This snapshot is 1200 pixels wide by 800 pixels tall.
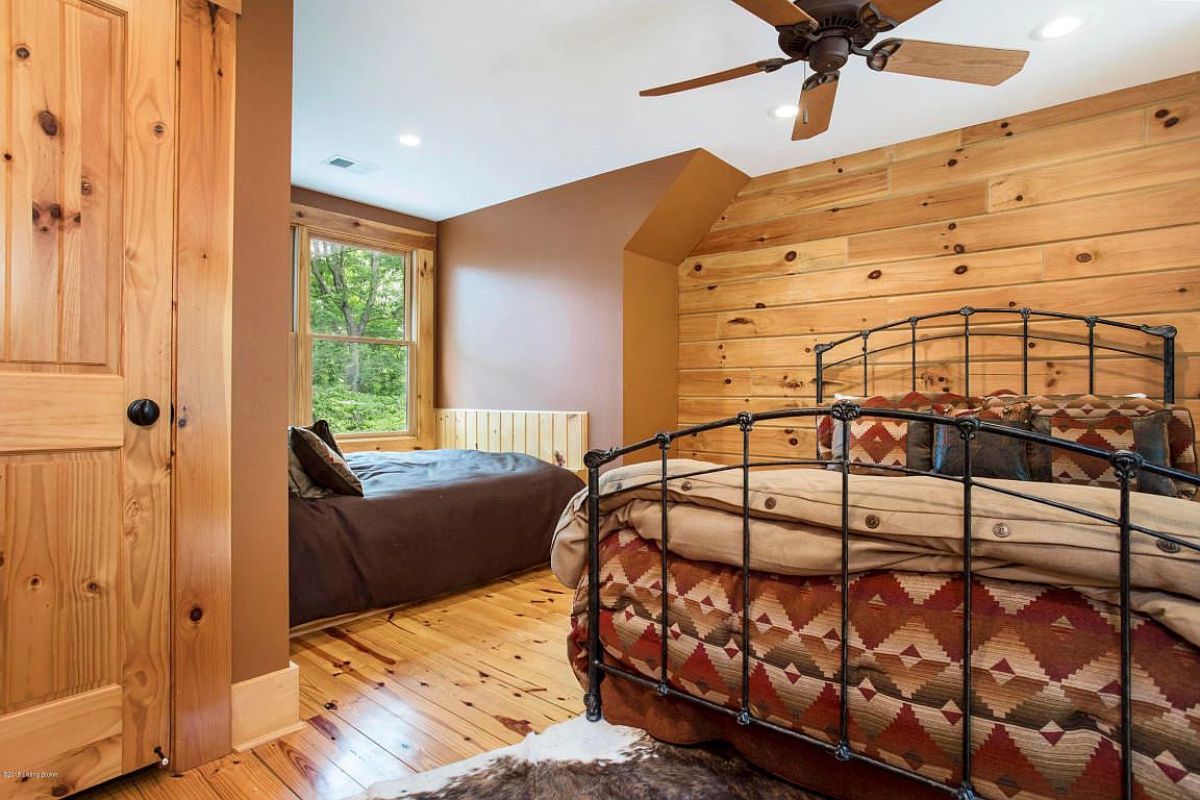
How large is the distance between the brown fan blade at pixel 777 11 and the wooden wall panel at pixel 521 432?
2586 mm

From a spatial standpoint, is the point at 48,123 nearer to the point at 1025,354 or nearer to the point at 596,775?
the point at 596,775

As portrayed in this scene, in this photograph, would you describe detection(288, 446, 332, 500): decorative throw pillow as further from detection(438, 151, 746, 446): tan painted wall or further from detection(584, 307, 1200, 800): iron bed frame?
detection(438, 151, 746, 446): tan painted wall

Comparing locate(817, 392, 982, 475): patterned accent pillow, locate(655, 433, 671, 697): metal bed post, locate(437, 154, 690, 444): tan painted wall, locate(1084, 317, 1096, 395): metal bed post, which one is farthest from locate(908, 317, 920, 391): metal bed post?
locate(655, 433, 671, 697): metal bed post

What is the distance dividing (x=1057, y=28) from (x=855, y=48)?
1.04 metres

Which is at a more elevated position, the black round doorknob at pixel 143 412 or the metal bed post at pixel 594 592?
the black round doorknob at pixel 143 412

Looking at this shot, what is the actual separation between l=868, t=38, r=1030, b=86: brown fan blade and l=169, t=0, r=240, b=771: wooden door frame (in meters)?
1.89

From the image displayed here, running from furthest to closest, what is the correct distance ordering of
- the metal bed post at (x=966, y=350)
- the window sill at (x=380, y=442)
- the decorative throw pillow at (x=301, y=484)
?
the window sill at (x=380, y=442)
the metal bed post at (x=966, y=350)
the decorative throw pillow at (x=301, y=484)

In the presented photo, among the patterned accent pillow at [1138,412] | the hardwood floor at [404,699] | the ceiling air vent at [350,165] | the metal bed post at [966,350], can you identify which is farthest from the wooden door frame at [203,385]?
the metal bed post at [966,350]

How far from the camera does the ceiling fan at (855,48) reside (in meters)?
1.65

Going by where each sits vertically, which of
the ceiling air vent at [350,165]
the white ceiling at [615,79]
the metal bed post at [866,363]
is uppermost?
the ceiling air vent at [350,165]

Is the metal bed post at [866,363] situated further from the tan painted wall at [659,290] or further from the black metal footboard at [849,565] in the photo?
the black metal footboard at [849,565]

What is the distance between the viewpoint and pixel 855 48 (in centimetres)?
185

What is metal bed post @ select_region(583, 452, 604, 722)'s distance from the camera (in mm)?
1549

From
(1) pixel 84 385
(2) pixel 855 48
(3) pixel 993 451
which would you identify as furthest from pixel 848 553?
(1) pixel 84 385
